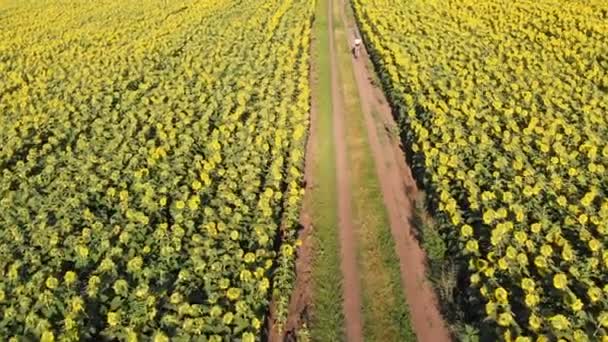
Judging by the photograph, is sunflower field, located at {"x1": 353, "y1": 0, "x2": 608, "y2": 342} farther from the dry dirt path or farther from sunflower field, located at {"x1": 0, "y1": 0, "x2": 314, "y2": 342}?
sunflower field, located at {"x1": 0, "y1": 0, "x2": 314, "y2": 342}

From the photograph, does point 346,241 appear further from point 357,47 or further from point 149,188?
point 357,47

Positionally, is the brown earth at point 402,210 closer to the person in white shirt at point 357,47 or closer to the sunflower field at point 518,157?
the sunflower field at point 518,157

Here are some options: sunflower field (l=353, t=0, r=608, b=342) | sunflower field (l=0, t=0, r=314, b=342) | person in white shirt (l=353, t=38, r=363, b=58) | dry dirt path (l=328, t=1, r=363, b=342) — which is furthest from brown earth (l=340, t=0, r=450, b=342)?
person in white shirt (l=353, t=38, r=363, b=58)

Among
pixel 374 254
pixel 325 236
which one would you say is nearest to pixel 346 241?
pixel 325 236

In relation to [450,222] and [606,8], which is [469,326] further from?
[606,8]

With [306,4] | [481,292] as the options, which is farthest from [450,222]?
[306,4]

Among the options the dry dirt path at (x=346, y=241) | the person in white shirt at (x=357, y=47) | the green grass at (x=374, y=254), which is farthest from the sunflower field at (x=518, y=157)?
the dry dirt path at (x=346, y=241)
